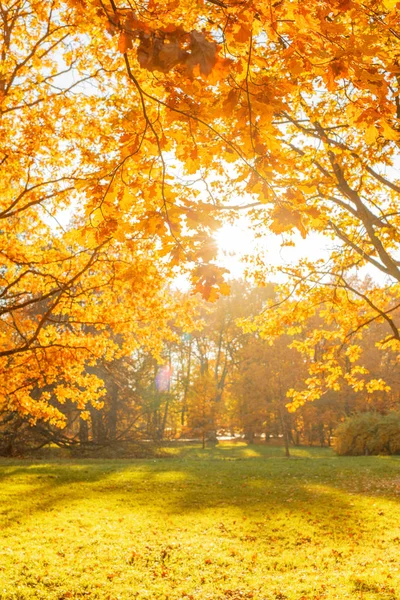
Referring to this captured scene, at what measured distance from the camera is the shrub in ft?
76.5

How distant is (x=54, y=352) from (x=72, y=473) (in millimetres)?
9096

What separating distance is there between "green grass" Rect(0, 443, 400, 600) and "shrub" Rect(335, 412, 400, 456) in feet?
26.6

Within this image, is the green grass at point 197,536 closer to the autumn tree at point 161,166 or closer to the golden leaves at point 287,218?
the autumn tree at point 161,166

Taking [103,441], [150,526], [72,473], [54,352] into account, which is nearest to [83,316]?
[54,352]

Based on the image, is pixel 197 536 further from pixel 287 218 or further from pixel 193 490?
pixel 287 218

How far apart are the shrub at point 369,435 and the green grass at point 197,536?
8.09 m

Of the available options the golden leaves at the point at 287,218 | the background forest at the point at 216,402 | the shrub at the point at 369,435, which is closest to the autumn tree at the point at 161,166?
the golden leaves at the point at 287,218

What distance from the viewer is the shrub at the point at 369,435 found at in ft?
76.5

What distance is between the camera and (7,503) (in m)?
11.1

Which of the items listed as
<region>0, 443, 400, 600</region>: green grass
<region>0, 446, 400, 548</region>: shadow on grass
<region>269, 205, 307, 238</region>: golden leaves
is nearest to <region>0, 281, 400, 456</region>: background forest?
<region>0, 446, 400, 548</region>: shadow on grass

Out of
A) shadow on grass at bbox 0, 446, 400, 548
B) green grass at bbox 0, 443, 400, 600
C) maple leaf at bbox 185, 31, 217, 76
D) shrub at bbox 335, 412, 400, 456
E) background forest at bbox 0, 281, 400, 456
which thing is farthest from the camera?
Answer: shrub at bbox 335, 412, 400, 456

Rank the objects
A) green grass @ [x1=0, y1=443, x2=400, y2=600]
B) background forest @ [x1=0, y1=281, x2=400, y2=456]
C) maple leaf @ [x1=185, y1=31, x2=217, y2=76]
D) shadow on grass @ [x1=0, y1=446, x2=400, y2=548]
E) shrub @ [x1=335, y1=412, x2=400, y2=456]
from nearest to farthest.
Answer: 1. maple leaf @ [x1=185, y1=31, x2=217, y2=76]
2. green grass @ [x1=0, y1=443, x2=400, y2=600]
3. shadow on grass @ [x1=0, y1=446, x2=400, y2=548]
4. background forest @ [x1=0, y1=281, x2=400, y2=456]
5. shrub @ [x1=335, y1=412, x2=400, y2=456]

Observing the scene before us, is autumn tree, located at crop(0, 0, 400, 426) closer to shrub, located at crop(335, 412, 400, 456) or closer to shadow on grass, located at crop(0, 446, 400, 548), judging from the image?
shadow on grass, located at crop(0, 446, 400, 548)

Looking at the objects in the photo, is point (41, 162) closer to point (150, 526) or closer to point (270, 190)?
point (270, 190)
